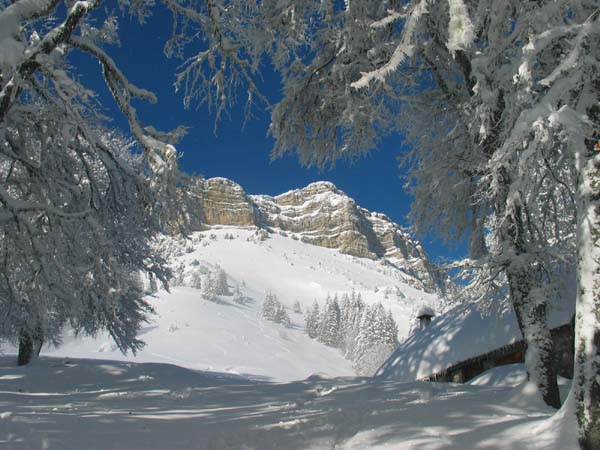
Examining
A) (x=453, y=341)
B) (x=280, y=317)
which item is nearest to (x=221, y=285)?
(x=280, y=317)

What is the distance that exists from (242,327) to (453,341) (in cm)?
6222

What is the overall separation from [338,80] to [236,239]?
7474 inches

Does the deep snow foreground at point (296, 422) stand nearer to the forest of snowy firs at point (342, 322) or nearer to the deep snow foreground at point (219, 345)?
the forest of snowy firs at point (342, 322)

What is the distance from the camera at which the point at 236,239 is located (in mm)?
195000

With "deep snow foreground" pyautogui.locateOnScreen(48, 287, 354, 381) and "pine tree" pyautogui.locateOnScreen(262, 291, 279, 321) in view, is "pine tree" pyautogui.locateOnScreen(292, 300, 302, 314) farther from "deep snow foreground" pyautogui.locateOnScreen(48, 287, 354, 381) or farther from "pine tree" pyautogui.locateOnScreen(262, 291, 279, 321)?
"deep snow foreground" pyautogui.locateOnScreen(48, 287, 354, 381)

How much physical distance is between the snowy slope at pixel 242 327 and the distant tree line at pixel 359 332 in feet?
8.97

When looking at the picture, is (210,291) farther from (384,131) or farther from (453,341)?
(384,131)

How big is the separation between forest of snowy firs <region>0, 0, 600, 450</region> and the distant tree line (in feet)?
156

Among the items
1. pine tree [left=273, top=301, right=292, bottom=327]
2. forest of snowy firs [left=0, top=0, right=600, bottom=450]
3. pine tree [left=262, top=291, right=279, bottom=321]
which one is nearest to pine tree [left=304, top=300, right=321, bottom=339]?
pine tree [left=273, top=301, right=292, bottom=327]

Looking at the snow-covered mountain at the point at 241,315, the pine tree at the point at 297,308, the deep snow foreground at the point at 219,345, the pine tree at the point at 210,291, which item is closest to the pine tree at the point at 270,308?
the snow-covered mountain at the point at 241,315

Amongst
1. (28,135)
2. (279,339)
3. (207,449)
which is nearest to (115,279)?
(207,449)

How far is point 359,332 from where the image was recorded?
6141 centimetres

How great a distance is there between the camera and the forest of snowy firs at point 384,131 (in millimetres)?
3369

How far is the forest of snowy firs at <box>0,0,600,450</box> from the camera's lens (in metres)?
3.37
